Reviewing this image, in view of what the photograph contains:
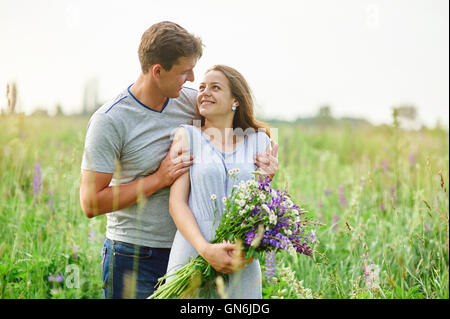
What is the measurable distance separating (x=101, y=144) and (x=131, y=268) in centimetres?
85

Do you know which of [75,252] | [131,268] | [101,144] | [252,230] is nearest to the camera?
[252,230]

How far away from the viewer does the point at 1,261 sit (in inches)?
→ 120

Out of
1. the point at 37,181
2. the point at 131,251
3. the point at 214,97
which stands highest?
the point at 214,97

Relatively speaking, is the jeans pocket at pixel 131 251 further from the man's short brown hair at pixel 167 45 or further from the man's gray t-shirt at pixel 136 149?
the man's short brown hair at pixel 167 45

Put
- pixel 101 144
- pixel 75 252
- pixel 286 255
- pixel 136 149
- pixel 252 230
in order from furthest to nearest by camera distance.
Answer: pixel 286 255, pixel 75 252, pixel 136 149, pixel 101 144, pixel 252 230

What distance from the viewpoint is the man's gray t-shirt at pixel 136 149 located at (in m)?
2.55

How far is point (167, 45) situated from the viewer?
8.73 ft

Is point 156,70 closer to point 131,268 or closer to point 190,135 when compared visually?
point 190,135

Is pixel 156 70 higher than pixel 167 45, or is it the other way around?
pixel 167 45

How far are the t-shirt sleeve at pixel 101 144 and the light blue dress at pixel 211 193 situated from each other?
485 millimetres

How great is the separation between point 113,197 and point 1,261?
119 cm

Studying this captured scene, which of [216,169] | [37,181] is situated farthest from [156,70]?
[37,181]

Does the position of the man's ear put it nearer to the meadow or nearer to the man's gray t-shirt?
the man's gray t-shirt
